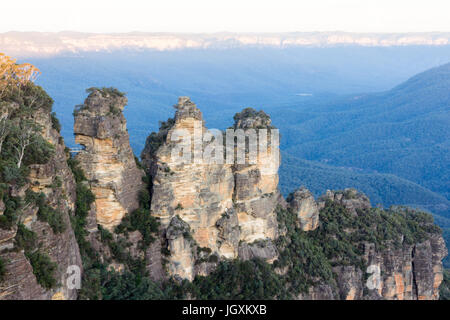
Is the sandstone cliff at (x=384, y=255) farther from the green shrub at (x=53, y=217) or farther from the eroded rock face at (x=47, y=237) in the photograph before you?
the green shrub at (x=53, y=217)

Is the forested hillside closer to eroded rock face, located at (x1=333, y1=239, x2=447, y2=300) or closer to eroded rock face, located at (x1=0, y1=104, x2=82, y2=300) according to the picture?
eroded rock face, located at (x1=333, y1=239, x2=447, y2=300)

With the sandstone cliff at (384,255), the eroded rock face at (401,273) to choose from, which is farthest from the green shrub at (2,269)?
the eroded rock face at (401,273)

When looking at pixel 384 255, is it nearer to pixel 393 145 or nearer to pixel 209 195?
pixel 209 195

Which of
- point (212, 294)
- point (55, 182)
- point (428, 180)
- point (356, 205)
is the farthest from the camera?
point (428, 180)

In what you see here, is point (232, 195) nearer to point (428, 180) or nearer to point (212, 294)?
point (212, 294)

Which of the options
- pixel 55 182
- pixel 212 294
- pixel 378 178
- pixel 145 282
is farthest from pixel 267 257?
pixel 378 178

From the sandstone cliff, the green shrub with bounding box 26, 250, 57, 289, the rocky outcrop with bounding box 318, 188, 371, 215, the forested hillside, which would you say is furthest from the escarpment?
the forested hillside
